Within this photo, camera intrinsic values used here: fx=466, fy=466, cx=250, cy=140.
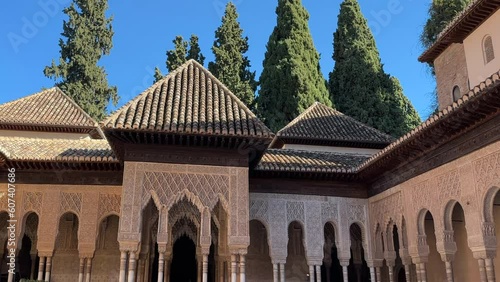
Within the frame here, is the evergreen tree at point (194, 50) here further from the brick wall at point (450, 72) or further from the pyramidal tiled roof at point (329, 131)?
the brick wall at point (450, 72)

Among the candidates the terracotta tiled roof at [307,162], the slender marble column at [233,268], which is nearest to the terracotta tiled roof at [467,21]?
the terracotta tiled roof at [307,162]

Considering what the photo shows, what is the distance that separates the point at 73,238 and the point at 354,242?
759cm

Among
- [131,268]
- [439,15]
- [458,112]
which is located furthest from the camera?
[439,15]

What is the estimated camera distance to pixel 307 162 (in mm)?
11516

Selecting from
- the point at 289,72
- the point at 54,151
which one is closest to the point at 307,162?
the point at 54,151

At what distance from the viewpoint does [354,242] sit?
1328cm

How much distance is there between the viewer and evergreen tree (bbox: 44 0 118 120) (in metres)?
23.9

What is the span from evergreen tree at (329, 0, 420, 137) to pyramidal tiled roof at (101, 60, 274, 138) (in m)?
15.0

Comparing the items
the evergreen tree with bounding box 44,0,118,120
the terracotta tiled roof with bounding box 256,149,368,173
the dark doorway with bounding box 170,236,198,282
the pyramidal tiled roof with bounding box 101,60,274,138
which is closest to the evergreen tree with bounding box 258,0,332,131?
the evergreen tree with bounding box 44,0,118,120

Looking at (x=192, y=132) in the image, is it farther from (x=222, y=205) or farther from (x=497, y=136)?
(x=497, y=136)

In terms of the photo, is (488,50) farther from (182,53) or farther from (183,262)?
(182,53)

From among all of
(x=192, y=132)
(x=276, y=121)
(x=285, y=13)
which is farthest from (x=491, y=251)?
(x=285, y=13)

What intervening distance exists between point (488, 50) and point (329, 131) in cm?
618

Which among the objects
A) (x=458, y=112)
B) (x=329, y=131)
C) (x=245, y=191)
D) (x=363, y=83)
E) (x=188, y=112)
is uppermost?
(x=363, y=83)
